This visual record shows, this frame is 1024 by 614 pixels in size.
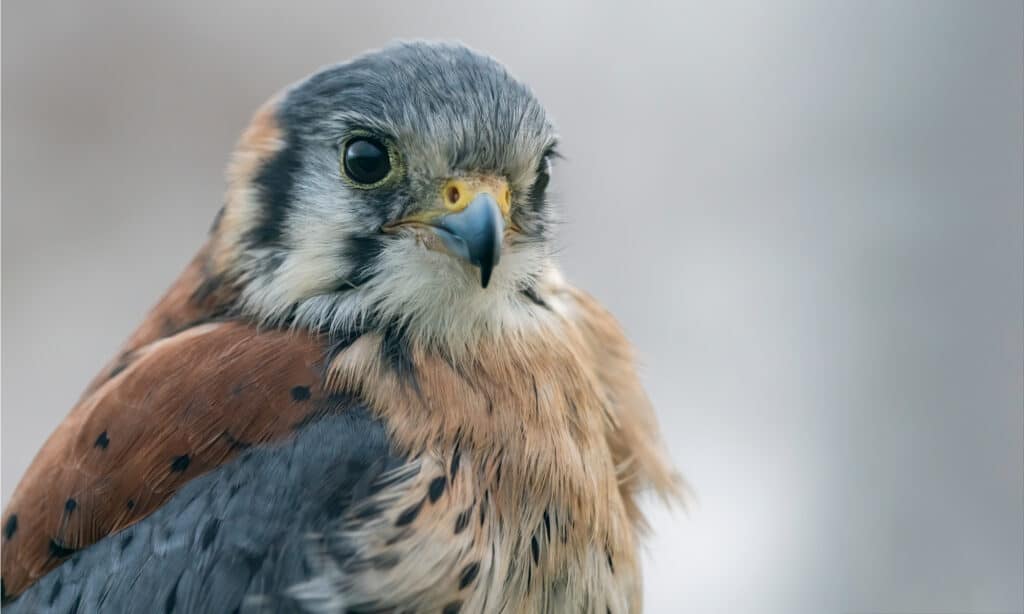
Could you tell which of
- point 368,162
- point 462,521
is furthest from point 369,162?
point 462,521

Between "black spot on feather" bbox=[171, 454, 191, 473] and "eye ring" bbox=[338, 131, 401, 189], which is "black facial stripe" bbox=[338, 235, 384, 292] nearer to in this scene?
"eye ring" bbox=[338, 131, 401, 189]

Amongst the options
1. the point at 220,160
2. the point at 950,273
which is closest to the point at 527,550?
the point at 950,273

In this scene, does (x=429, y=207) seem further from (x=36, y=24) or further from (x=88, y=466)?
(x=36, y=24)

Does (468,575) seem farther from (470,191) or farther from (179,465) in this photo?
(470,191)

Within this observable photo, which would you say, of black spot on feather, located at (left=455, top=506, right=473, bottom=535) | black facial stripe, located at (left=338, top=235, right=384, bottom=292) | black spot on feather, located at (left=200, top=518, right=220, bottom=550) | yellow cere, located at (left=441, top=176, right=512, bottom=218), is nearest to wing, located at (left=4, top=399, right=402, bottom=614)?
black spot on feather, located at (left=200, top=518, right=220, bottom=550)

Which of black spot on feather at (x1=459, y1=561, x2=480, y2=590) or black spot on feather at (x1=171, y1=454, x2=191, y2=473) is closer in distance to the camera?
black spot on feather at (x1=459, y1=561, x2=480, y2=590)

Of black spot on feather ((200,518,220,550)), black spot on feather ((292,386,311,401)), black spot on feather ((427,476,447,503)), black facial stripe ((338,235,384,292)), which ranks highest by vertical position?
black facial stripe ((338,235,384,292))

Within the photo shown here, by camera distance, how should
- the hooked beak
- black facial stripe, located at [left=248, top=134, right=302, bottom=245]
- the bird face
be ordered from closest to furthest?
the hooked beak
the bird face
black facial stripe, located at [left=248, top=134, right=302, bottom=245]

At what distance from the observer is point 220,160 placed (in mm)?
6043

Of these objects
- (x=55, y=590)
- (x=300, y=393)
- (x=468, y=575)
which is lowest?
(x=55, y=590)

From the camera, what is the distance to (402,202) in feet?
7.66

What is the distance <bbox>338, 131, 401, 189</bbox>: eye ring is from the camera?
2357mm

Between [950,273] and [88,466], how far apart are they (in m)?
3.82

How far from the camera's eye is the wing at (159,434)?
2.23m
